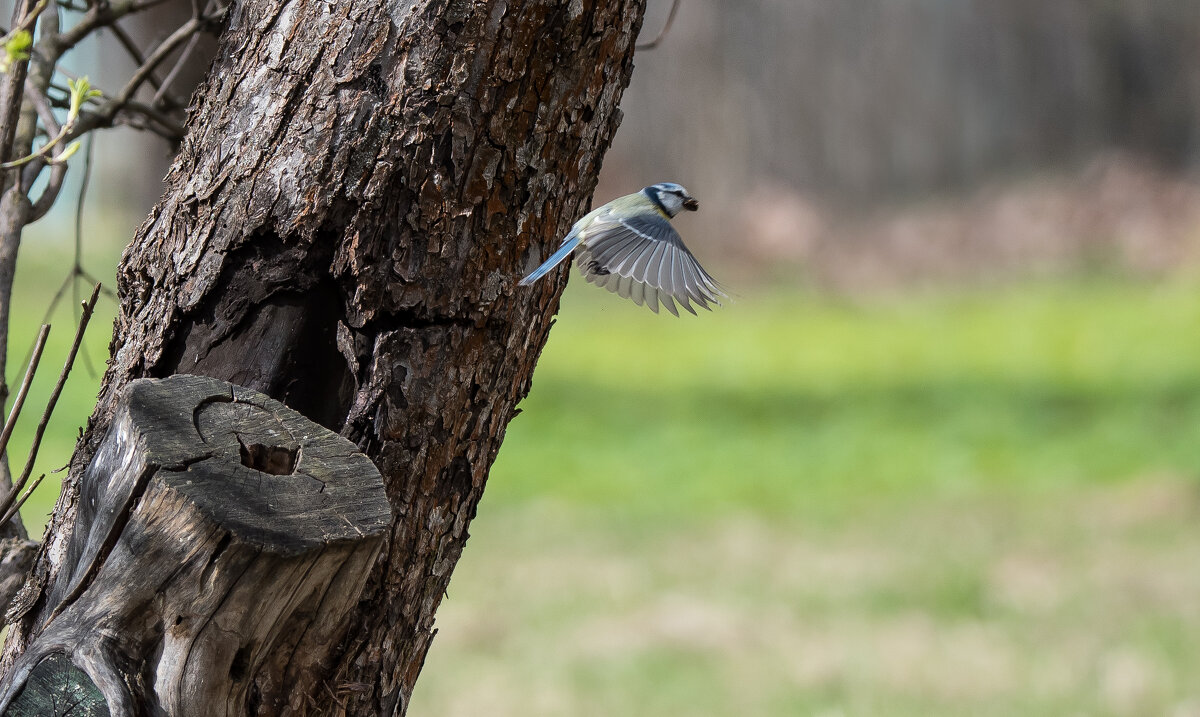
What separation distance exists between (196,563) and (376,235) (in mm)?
484

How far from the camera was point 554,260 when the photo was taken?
1.64 meters

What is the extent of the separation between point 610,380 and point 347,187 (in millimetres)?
6945

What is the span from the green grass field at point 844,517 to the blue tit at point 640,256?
2.27 metres

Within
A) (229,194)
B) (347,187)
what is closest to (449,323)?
(347,187)

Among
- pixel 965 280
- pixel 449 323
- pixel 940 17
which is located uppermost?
pixel 940 17

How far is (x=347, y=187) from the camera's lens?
4.94ft

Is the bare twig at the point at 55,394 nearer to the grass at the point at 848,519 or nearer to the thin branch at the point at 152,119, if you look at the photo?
the thin branch at the point at 152,119

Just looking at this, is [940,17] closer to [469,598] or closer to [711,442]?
[711,442]

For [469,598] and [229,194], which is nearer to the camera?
[229,194]

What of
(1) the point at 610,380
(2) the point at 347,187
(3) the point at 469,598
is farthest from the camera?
(1) the point at 610,380

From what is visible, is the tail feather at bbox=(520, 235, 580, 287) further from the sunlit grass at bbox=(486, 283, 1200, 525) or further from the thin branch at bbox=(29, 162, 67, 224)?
the sunlit grass at bbox=(486, 283, 1200, 525)

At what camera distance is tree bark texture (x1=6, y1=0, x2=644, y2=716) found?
152 centimetres

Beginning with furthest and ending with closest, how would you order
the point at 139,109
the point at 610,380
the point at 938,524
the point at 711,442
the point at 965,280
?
the point at 965,280
the point at 610,380
the point at 711,442
the point at 938,524
the point at 139,109

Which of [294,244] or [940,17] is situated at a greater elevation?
[940,17]
